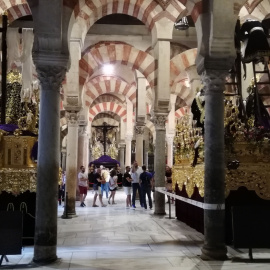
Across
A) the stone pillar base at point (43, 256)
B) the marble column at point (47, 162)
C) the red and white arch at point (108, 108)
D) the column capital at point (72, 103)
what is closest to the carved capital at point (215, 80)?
the marble column at point (47, 162)

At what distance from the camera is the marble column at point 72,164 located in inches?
326

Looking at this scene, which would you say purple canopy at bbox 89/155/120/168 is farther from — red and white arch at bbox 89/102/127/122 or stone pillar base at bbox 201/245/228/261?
stone pillar base at bbox 201/245/228/261

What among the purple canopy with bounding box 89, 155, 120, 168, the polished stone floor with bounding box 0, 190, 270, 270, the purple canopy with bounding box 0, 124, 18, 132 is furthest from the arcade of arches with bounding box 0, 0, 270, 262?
the purple canopy with bounding box 89, 155, 120, 168

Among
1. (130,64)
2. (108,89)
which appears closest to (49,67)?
(130,64)

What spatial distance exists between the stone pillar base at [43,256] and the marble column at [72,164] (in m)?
3.93

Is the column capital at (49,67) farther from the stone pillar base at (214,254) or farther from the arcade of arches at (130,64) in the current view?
the stone pillar base at (214,254)

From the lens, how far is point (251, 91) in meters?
5.95

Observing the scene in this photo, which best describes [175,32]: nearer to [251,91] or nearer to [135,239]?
[251,91]

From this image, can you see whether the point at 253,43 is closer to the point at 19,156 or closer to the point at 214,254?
the point at 214,254

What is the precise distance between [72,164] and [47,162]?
4.20m

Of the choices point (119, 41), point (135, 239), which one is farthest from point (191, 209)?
point (119, 41)

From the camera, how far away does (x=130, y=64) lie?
1094 cm

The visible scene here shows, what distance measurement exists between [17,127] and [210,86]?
260 centimetres

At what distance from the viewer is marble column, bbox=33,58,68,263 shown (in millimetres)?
4285
